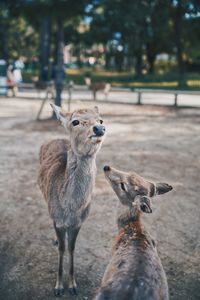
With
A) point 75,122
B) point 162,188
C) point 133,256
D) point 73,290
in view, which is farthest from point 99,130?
point 73,290

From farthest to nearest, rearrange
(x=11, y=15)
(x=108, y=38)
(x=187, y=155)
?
(x=108, y=38)
(x=11, y=15)
(x=187, y=155)

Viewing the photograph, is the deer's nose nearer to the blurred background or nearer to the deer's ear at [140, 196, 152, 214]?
the deer's ear at [140, 196, 152, 214]

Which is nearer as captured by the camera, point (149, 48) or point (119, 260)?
point (119, 260)

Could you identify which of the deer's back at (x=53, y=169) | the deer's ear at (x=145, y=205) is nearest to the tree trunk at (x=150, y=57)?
the deer's back at (x=53, y=169)

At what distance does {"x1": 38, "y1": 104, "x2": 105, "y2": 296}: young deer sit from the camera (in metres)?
4.30

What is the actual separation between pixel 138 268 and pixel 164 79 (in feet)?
117

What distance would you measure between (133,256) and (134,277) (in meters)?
0.34

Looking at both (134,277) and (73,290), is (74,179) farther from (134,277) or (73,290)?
(134,277)

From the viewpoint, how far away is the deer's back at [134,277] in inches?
127

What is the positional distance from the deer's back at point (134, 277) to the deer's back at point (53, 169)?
4.34ft

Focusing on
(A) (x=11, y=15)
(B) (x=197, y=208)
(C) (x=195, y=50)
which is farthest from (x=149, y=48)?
(B) (x=197, y=208)

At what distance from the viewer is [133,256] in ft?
12.0

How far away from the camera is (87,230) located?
6.32m

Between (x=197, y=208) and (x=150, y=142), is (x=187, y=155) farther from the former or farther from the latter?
(x=197, y=208)
